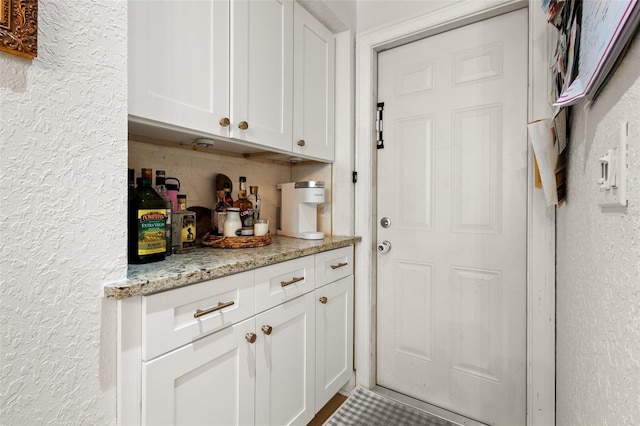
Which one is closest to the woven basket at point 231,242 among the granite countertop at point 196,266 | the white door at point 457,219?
the granite countertop at point 196,266

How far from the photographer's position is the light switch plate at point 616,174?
43cm

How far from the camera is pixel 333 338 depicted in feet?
5.30

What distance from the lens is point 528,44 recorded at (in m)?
1.41

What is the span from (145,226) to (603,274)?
1.14m

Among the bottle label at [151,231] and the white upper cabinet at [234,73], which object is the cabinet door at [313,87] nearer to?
the white upper cabinet at [234,73]

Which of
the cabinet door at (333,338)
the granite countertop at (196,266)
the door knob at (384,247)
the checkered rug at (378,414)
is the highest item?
the granite countertop at (196,266)

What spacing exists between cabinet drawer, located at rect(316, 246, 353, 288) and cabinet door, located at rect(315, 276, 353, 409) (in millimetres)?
35

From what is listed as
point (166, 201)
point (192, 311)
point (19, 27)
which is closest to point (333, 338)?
point (192, 311)

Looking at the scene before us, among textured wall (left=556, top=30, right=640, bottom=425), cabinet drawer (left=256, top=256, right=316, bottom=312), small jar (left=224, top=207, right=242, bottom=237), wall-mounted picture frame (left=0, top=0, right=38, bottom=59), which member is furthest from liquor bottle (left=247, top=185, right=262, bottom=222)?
textured wall (left=556, top=30, right=640, bottom=425)

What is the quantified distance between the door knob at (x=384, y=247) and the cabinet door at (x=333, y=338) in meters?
0.24

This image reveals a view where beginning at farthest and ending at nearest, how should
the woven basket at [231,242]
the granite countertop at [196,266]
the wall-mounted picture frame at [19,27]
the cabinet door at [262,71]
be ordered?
the woven basket at [231,242], the cabinet door at [262,71], the granite countertop at [196,266], the wall-mounted picture frame at [19,27]

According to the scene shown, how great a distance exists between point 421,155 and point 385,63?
60 centimetres

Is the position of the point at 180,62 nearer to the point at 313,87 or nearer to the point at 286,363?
the point at 313,87

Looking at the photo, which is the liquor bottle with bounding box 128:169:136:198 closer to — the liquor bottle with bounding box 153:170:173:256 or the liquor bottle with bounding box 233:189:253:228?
the liquor bottle with bounding box 153:170:173:256
